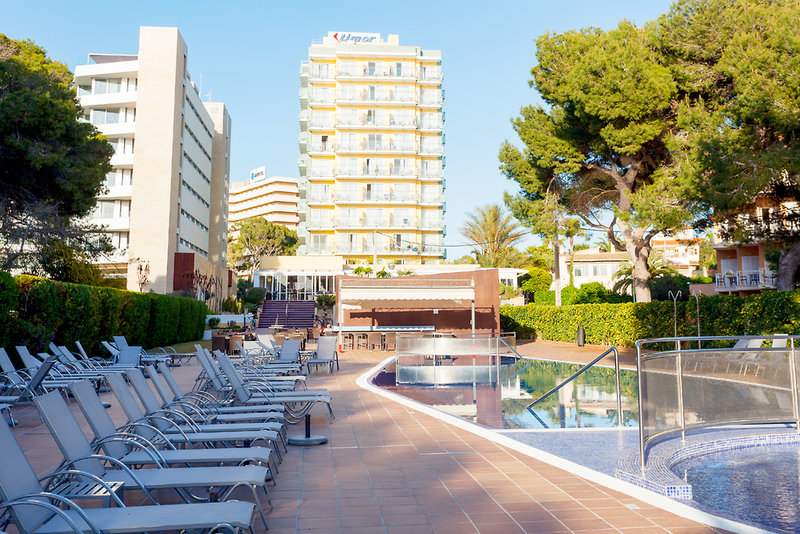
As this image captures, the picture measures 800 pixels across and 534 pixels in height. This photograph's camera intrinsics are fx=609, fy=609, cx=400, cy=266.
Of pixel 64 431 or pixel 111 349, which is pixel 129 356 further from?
pixel 64 431

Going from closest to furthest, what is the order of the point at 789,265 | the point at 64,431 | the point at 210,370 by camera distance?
the point at 64,431, the point at 210,370, the point at 789,265

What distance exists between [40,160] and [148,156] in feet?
80.3

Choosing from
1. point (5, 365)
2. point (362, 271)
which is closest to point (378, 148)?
point (362, 271)

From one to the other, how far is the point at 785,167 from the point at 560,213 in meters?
10.9

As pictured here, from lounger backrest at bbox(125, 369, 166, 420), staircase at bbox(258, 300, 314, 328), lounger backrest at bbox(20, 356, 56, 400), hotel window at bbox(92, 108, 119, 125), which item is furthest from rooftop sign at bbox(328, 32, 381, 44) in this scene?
lounger backrest at bbox(125, 369, 166, 420)

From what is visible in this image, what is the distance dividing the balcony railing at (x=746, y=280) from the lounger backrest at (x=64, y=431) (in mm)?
37965

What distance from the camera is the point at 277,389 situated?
358 inches

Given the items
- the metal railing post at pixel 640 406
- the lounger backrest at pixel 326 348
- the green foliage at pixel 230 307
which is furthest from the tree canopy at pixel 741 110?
the green foliage at pixel 230 307

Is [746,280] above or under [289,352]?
above

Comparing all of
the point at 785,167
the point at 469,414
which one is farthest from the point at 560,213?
the point at 469,414

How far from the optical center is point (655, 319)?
21.8 metres

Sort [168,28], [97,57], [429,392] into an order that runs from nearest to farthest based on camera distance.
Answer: [429,392] → [168,28] → [97,57]

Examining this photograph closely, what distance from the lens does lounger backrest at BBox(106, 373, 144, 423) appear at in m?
5.24

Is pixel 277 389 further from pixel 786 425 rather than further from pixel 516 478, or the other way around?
pixel 786 425
